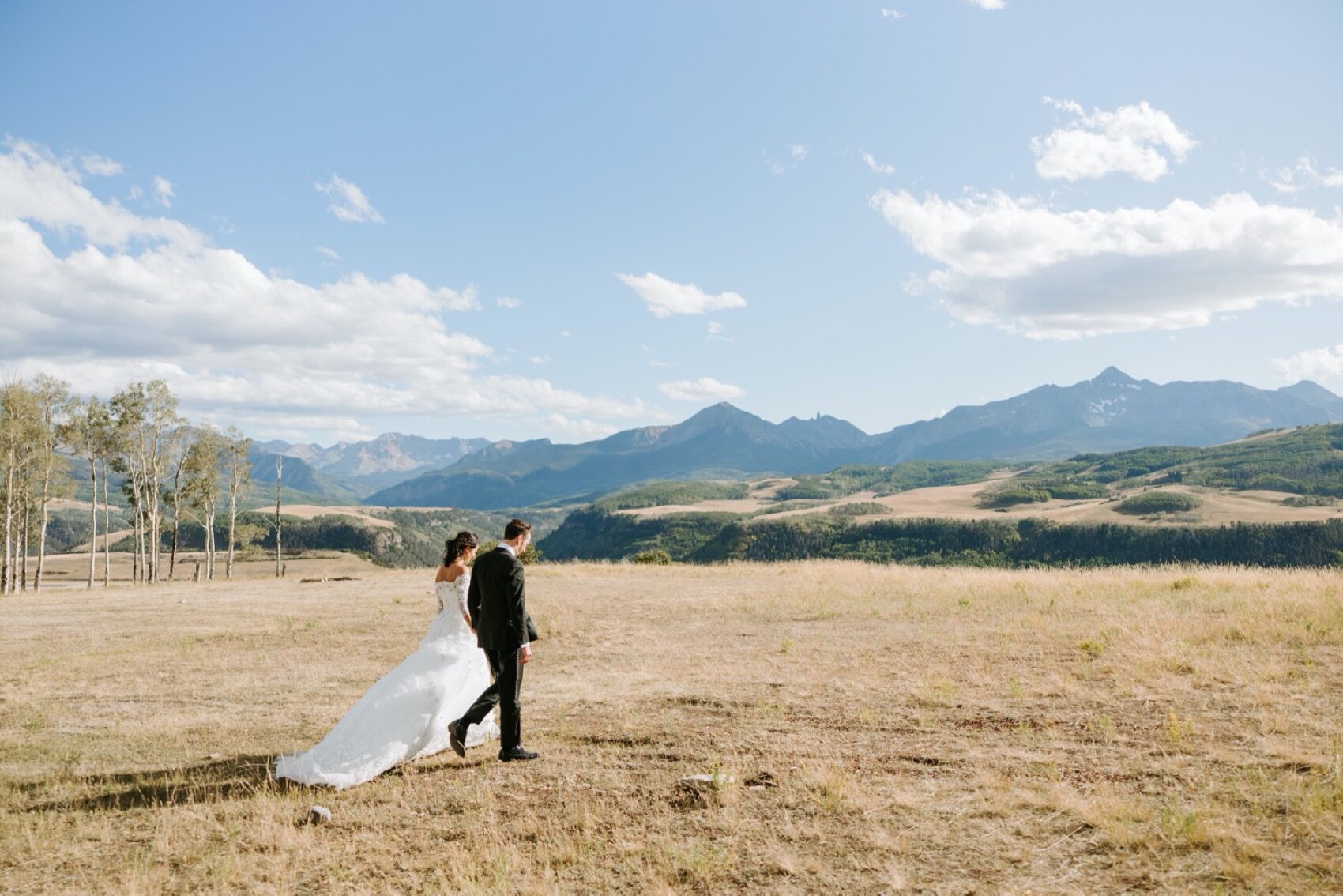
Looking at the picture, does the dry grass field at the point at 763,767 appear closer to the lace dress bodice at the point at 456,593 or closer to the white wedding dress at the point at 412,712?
the white wedding dress at the point at 412,712

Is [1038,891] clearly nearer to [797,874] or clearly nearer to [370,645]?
[797,874]

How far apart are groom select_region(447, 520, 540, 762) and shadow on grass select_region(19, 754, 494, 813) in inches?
25.9

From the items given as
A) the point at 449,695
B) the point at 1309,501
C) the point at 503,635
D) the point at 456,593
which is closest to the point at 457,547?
the point at 456,593

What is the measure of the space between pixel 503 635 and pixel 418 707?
1.67 metres

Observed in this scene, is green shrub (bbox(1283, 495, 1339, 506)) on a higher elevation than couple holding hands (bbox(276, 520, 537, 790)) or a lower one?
lower

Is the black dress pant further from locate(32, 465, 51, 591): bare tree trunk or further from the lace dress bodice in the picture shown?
locate(32, 465, 51, 591): bare tree trunk

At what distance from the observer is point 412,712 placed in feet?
32.3

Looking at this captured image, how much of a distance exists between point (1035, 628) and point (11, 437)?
56.1 m

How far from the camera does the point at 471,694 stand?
10586 millimetres

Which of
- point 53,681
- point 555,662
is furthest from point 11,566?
point 555,662

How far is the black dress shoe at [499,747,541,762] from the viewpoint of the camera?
9.86m

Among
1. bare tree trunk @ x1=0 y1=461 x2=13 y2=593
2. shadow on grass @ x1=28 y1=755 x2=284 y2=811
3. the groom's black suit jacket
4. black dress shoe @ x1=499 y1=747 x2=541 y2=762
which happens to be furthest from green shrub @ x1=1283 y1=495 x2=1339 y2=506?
bare tree trunk @ x1=0 y1=461 x2=13 y2=593

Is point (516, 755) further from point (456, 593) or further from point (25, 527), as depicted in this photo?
point (25, 527)

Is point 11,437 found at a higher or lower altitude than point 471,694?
higher
